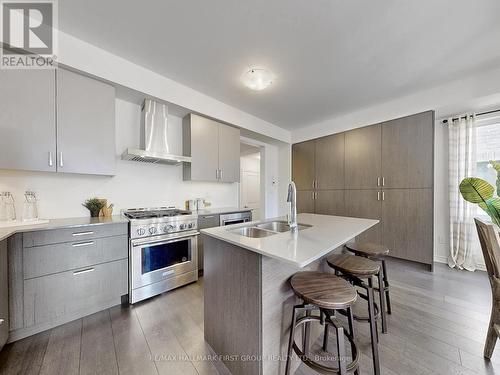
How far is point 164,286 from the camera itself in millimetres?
2215

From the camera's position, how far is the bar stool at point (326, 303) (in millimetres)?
983

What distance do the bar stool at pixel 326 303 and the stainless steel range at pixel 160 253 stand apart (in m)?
1.61

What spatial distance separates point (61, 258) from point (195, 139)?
77.7 inches

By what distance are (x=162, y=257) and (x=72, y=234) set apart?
86 cm

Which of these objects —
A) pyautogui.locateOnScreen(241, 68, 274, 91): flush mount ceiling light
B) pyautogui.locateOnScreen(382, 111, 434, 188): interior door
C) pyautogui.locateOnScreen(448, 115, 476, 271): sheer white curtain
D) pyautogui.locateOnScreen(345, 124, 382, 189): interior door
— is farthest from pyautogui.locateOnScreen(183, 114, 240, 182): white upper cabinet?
pyautogui.locateOnScreen(448, 115, 476, 271): sheer white curtain

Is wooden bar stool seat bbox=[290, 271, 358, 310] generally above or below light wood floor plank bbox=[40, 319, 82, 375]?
above

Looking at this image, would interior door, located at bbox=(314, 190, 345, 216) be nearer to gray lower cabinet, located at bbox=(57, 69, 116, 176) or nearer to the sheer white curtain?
the sheer white curtain

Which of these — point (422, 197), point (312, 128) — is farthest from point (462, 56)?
point (312, 128)

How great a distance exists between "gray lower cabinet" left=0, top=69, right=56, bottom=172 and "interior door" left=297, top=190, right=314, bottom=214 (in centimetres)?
401

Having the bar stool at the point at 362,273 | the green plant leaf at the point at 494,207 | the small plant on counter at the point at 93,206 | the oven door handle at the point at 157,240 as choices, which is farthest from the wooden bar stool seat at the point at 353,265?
the small plant on counter at the point at 93,206

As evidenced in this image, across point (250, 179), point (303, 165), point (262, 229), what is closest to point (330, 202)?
point (303, 165)

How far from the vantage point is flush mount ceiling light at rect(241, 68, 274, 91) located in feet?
7.55

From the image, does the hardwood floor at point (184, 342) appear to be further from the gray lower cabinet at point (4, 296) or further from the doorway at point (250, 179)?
the doorway at point (250, 179)

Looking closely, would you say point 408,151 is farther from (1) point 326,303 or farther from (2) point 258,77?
(1) point 326,303
